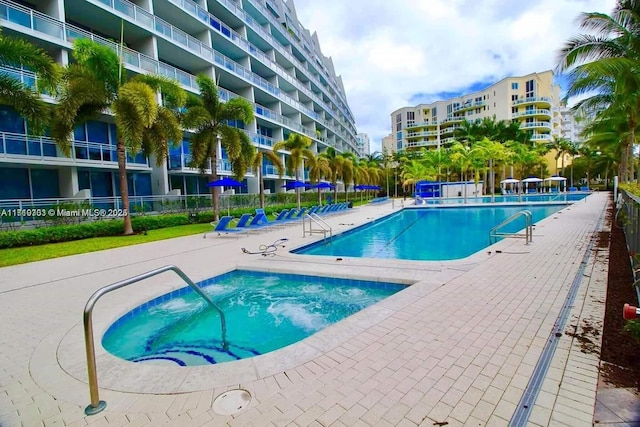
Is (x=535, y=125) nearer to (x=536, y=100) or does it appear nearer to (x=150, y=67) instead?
(x=536, y=100)

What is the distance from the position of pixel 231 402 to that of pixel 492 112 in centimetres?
8065

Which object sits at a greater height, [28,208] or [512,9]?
[512,9]

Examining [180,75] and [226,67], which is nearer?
[180,75]

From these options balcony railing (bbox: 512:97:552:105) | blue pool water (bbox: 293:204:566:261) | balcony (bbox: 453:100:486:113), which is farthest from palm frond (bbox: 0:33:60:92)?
balcony (bbox: 453:100:486:113)

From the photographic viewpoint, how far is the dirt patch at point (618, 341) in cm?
294

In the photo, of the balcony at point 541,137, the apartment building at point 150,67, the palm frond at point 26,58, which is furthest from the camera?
the balcony at point 541,137

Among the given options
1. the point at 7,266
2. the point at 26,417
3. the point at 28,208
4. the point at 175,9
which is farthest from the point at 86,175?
the point at 26,417

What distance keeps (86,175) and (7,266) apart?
1146 centimetres

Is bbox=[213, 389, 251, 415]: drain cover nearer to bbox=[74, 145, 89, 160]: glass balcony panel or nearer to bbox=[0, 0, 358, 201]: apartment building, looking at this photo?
bbox=[0, 0, 358, 201]: apartment building

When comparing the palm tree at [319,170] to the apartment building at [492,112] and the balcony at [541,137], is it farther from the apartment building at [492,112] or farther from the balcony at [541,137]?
the balcony at [541,137]

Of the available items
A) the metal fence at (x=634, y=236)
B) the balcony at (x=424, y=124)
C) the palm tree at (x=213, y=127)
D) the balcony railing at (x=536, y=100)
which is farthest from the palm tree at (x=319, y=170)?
the balcony at (x=424, y=124)

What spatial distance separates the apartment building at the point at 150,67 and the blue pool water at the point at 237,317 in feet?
32.9

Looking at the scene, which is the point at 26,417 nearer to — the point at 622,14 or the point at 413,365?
the point at 413,365

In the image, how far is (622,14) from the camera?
11.6 metres
